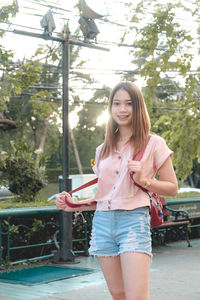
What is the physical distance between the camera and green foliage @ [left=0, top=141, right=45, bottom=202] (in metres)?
11.2

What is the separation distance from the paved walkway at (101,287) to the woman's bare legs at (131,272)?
329 cm

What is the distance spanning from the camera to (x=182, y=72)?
1226cm

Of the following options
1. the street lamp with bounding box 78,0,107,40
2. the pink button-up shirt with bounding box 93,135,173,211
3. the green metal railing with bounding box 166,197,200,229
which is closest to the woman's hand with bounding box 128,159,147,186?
the pink button-up shirt with bounding box 93,135,173,211

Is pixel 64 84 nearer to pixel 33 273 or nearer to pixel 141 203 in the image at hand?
pixel 33 273

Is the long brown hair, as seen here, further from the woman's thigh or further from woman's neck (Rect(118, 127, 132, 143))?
the woman's thigh

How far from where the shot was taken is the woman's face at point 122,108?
314 cm

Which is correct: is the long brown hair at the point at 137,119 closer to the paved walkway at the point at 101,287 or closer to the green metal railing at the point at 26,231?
the paved walkway at the point at 101,287

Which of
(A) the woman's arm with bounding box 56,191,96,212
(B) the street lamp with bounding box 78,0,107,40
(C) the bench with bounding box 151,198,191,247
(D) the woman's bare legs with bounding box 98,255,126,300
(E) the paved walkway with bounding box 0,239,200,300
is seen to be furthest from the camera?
(C) the bench with bounding box 151,198,191,247

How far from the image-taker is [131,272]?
9.38ft

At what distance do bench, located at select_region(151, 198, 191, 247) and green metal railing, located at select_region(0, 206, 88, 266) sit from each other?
1967mm

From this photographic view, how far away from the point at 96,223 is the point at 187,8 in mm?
10875

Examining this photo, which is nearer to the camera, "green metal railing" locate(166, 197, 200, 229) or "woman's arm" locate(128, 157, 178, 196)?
"woman's arm" locate(128, 157, 178, 196)

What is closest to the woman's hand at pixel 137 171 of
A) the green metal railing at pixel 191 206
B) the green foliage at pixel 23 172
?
the green foliage at pixel 23 172

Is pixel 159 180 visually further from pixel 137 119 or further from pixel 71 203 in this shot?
pixel 71 203
